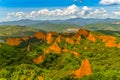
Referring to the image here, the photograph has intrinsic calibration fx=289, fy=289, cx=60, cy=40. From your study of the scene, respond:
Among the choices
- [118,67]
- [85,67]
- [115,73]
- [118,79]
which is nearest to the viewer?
[118,79]

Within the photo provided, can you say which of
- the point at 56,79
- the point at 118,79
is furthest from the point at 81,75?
the point at 118,79

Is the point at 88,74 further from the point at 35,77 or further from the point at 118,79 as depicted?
the point at 35,77

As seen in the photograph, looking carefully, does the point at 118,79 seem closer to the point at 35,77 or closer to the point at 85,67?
the point at 85,67

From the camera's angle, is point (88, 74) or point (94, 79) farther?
point (88, 74)

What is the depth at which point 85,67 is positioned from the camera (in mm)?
180875

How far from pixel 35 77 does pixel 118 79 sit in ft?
216

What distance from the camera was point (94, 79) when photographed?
15488 centimetres

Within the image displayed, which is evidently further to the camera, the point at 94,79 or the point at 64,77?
the point at 64,77

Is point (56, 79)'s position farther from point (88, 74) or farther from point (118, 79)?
point (118, 79)

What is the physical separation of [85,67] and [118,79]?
31.4 metres

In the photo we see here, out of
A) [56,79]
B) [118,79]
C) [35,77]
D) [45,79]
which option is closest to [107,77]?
[118,79]

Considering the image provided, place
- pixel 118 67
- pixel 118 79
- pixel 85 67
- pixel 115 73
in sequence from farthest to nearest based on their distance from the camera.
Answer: pixel 118 67, pixel 85 67, pixel 115 73, pixel 118 79

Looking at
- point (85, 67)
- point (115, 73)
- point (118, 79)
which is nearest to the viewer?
point (118, 79)

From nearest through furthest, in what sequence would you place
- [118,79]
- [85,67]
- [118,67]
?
[118,79]
[85,67]
[118,67]
